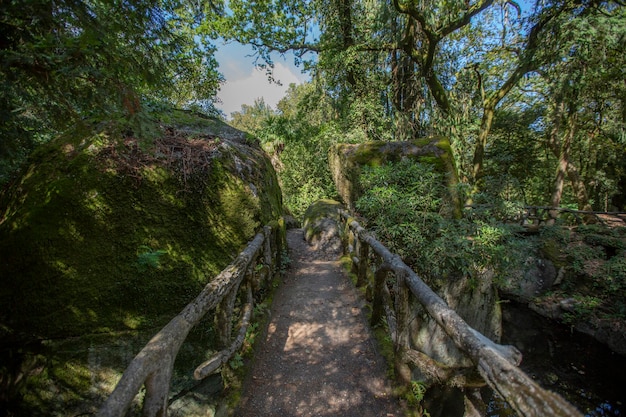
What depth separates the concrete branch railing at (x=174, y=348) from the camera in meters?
1.33

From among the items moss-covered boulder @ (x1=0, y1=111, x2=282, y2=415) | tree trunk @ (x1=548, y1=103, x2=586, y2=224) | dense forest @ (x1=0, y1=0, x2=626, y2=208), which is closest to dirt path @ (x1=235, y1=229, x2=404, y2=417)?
moss-covered boulder @ (x1=0, y1=111, x2=282, y2=415)

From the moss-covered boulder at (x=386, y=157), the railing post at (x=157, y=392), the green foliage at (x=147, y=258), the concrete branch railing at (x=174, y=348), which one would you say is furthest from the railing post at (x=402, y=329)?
the moss-covered boulder at (x=386, y=157)

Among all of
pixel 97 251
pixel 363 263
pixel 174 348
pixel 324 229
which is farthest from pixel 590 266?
pixel 97 251

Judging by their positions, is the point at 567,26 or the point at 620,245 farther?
the point at 620,245

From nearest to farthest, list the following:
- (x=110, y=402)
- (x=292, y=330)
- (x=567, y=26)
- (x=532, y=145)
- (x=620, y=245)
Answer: (x=110, y=402)
(x=292, y=330)
(x=567, y=26)
(x=620, y=245)
(x=532, y=145)

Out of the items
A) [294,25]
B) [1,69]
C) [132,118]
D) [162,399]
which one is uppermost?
[294,25]

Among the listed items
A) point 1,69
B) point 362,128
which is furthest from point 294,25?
point 1,69

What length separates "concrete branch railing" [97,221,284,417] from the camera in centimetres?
133

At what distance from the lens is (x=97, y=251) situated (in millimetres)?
3174

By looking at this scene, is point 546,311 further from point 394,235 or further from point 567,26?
point 567,26

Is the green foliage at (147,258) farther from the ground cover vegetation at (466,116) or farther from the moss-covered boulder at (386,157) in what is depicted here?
the moss-covered boulder at (386,157)

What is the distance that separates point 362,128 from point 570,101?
8816 mm

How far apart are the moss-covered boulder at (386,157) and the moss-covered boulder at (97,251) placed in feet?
16.4

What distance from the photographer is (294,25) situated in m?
12.9
